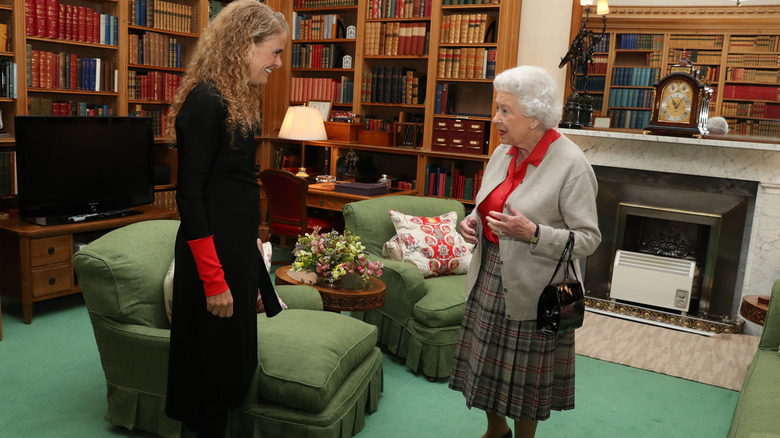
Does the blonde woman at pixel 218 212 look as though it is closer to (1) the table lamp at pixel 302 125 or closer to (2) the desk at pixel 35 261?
(2) the desk at pixel 35 261

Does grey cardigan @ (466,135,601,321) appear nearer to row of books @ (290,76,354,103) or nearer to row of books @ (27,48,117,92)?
row of books @ (27,48,117,92)

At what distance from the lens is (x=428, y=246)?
3.65 m

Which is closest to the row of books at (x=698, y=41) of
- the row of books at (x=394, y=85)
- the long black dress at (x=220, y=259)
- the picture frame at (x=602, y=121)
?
the picture frame at (x=602, y=121)

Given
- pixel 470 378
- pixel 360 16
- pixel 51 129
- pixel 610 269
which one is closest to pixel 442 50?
pixel 360 16

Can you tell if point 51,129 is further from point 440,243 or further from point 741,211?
point 741,211

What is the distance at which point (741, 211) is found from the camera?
14.6 ft

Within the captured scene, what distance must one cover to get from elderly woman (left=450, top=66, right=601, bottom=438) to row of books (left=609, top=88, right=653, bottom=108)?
4285 mm

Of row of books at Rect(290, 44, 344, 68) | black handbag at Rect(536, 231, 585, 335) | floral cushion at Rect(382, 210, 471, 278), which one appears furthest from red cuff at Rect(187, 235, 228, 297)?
row of books at Rect(290, 44, 344, 68)

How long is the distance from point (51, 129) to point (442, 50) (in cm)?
307

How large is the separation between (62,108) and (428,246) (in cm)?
299

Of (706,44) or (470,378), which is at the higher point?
(706,44)

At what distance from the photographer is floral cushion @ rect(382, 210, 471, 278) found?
3637mm

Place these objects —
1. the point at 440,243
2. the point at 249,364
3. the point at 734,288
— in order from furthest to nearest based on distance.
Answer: the point at 734,288, the point at 440,243, the point at 249,364

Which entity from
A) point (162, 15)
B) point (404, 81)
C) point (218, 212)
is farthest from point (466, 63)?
point (218, 212)
